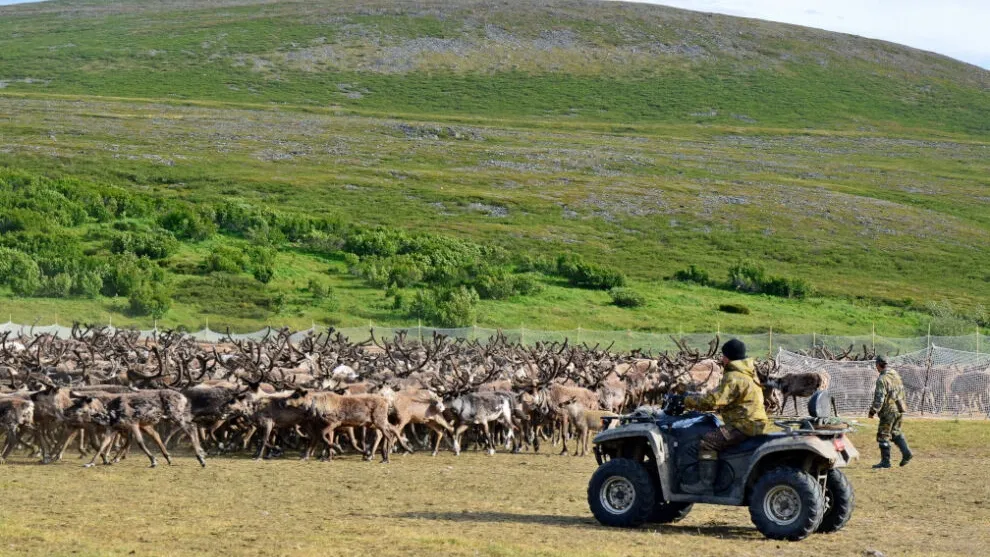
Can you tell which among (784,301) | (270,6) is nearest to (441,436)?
(784,301)

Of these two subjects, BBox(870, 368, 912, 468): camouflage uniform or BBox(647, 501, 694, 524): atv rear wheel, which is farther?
BBox(870, 368, 912, 468): camouflage uniform

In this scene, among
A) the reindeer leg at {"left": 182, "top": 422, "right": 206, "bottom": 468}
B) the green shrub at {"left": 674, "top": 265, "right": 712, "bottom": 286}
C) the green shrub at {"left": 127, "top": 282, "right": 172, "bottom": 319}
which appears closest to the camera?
the reindeer leg at {"left": 182, "top": 422, "right": 206, "bottom": 468}

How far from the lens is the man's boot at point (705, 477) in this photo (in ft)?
39.5

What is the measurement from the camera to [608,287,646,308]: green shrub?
2165 inches

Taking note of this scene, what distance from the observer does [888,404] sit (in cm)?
1839

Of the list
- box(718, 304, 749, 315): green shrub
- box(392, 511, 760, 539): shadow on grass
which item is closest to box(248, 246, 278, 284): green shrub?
box(718, 304, 749, 315): green shrub

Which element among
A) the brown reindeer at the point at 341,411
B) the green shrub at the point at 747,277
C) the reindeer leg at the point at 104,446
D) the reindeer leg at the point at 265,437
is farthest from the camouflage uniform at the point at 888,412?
the green shrub at the point at 747,277

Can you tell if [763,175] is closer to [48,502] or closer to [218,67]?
[218,67]

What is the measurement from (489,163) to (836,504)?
80430mm

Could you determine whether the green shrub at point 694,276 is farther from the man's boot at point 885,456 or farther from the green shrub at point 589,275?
the man's boot at point 885,456

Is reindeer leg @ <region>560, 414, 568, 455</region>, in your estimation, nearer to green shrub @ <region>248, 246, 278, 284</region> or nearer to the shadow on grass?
the shadow on grass

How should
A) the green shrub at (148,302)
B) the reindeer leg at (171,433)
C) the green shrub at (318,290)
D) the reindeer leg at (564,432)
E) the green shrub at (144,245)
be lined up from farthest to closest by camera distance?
the green shrub at (144,245) < the green shrub at (318,290) < the green shrub at (148,302) < the reindeer leg at (564,432) < the reindeer leg at (171,433)

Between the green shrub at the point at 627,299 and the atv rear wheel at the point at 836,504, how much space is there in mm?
42678

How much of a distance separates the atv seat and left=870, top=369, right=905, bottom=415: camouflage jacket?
22.6 ft
